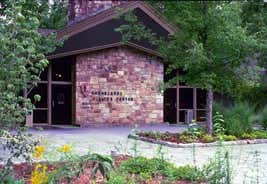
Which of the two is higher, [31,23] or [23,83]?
[31,23]

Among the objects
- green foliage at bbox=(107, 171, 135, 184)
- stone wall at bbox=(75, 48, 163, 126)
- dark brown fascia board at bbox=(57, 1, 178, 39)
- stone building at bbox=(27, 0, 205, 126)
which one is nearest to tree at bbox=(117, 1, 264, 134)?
dark brown fascia board at bbox=(57, 1, 178, 39)

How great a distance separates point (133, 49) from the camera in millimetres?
20469

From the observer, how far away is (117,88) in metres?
19.9

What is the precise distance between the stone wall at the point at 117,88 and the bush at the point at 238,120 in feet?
16.0

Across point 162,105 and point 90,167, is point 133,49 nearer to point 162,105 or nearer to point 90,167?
point 162,105

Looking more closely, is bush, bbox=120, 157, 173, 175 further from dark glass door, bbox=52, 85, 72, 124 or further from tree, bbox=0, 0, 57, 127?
dark glass door, bbox=52, 85, 72, 124

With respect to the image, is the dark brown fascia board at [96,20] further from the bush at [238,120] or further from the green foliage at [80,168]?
the green foliage at [80,168]

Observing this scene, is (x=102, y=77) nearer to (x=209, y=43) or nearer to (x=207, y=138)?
(x=209, y=43)

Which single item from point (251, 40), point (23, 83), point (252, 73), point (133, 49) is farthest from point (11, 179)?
point (133, 49)

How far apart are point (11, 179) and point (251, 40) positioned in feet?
29.6

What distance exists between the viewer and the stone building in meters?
19.2

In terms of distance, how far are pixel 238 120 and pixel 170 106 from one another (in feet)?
26.1

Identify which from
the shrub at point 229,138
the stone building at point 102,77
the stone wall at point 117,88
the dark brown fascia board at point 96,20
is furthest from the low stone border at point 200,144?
the dark brown fascia board at point 96,20

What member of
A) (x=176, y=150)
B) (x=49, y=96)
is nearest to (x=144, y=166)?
(x=176, y=150)
